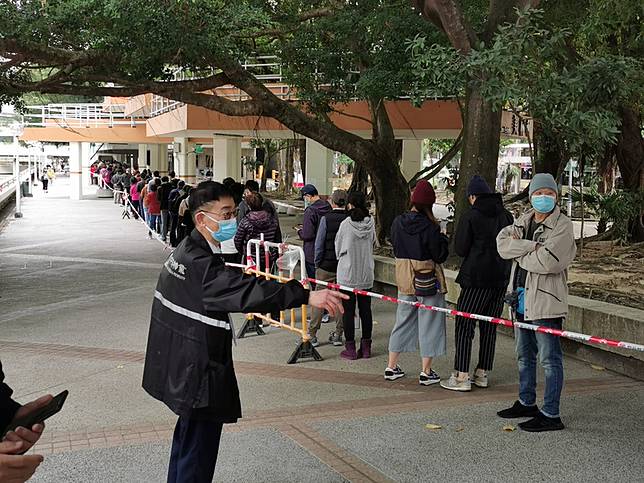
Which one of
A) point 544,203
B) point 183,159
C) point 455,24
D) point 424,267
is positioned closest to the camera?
point 544,203

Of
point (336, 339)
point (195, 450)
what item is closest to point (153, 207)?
point (336, 339)

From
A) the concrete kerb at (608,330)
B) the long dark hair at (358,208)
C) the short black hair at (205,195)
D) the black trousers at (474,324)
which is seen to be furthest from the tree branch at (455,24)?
the short black hair at (205,195)

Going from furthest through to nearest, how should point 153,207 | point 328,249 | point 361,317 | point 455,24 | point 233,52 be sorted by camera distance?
point 153,207 → point 233,52 → point 455,24 → point 328,249 → point 361,317

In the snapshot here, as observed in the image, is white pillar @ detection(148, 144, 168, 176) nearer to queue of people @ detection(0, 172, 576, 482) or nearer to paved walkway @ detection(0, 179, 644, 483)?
paved walkway @ detection(0, 179, 644, 483)

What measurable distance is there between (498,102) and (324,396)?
325 centimetres

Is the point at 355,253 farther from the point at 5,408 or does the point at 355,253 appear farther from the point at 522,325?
the point at 5,408

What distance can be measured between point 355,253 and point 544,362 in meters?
2.67

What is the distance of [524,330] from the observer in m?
6.02

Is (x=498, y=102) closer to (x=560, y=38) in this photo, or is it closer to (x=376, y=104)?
(x=560, y=38)

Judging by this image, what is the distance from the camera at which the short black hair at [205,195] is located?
4281mm

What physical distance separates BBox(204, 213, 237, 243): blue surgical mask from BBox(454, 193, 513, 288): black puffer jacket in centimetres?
274

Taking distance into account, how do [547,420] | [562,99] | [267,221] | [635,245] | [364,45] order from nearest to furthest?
[547,420] < [562,99] < [267,221] < [635,245] < [364,45]

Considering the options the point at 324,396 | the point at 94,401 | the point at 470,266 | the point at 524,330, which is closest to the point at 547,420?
the point at 524,330

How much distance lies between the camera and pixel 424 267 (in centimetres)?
702
